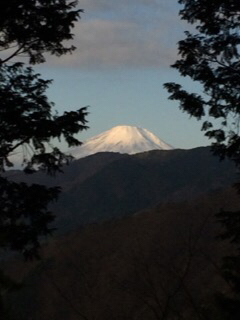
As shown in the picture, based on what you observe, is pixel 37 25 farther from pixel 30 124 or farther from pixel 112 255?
pixel 112 255

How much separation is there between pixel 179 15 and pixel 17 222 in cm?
610

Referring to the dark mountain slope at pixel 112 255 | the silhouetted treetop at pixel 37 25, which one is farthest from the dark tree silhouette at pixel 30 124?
the dark mountain slope at pixel 112 255

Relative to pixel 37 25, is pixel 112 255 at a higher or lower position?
lower

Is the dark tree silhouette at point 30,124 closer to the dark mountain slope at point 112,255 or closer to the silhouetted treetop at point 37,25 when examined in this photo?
the silhouetted treetop at point 37,25

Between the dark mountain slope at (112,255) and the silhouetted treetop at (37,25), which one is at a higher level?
the silhouetted treetop at (37,25)

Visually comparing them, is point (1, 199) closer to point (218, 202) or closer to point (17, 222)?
point (17, 222)

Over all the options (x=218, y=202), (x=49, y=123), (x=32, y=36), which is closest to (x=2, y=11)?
(x=32, y=36)

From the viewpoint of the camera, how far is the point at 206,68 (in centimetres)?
1352

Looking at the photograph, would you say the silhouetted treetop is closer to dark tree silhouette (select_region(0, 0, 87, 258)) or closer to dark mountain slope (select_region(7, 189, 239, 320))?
dark tree silhouette (select_region(0, 0, 87, 258))

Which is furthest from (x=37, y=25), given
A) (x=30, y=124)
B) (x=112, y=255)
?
(x=112, y=255)

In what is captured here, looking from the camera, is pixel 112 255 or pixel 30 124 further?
pixel 112 255

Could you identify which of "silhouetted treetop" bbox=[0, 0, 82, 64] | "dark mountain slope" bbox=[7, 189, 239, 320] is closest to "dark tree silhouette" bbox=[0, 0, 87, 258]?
"silhouetted treetop" bbox=[0, 0, 82, 64]

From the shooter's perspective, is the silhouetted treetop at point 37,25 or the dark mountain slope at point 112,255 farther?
the dark mountain slope at point 112,255

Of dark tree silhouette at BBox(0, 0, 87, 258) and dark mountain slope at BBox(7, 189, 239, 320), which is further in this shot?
dark mountain slope at BBox(7, 189, 239, 320)
